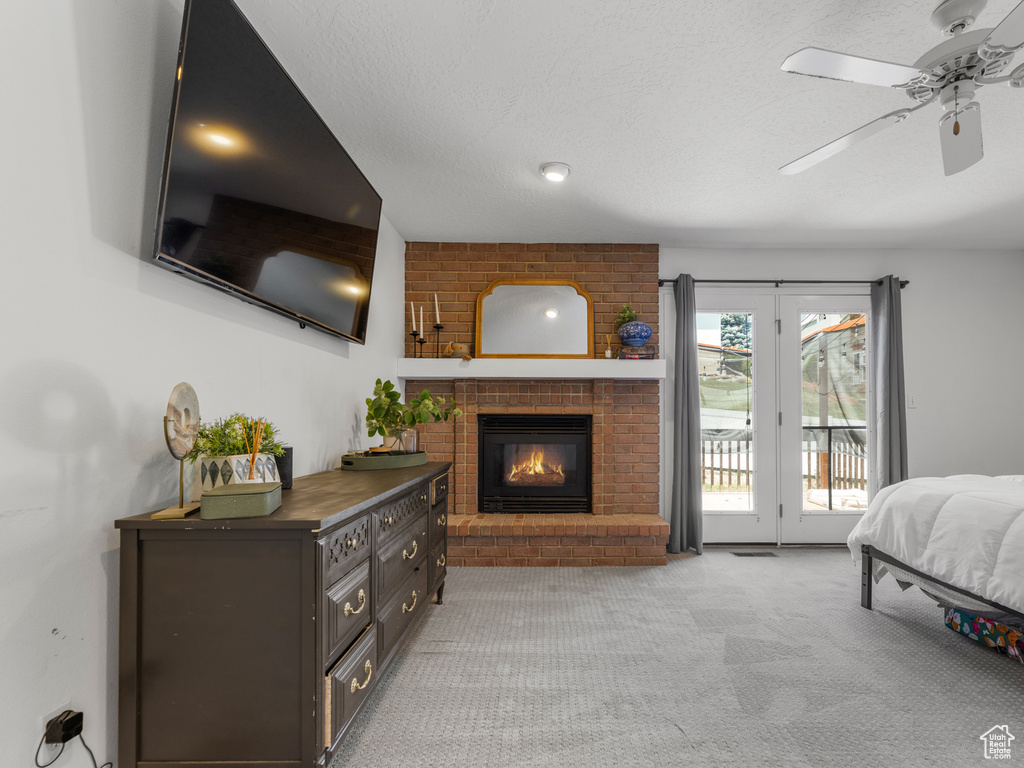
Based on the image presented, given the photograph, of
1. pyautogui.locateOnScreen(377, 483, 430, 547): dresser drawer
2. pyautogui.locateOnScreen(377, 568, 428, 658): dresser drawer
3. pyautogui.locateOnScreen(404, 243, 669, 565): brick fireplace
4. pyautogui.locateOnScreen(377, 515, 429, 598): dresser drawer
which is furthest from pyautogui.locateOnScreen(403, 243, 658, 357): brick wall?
pyautogui.locateOnScreen(377, 568, 428, 658): dresser drawer

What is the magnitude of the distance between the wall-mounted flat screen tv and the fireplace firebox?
1976 mm

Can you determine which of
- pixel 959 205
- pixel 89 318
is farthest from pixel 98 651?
pixel 959 205

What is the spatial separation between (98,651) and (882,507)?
330 centimetres

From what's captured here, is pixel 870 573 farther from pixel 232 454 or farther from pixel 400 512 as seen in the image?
pixel 232 454

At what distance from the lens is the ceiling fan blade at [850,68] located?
1.42 metres

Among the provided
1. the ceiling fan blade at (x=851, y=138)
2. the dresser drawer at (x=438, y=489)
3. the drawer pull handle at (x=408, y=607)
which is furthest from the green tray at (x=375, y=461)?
the ceiling fan blade at (x=851, y=138)

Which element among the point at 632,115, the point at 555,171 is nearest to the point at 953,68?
the point at 632,115

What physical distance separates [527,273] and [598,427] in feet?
4.36

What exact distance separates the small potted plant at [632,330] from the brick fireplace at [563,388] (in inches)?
5.3

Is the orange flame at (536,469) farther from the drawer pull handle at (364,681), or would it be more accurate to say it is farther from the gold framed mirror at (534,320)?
the drawer pull handle at (364,681)

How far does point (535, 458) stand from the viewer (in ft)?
13.4

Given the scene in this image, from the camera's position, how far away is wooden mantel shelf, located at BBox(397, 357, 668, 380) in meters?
3.88

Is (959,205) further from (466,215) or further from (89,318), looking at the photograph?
(89,318)

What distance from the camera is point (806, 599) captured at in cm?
297
